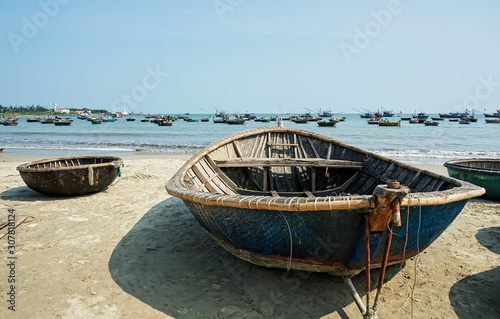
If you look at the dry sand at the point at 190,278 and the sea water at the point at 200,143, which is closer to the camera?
the dry sand at the point at 190,278

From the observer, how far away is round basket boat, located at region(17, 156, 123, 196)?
17.8 feet

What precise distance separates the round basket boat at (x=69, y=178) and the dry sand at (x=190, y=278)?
39.7 inches

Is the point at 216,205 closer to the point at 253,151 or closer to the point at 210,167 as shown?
the point at 210,167

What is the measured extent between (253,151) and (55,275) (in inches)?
158

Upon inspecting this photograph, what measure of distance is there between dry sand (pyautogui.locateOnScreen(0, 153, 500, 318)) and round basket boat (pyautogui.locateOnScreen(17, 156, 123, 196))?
1.01 meters

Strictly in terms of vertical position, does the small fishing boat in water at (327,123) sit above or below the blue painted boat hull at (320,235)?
above

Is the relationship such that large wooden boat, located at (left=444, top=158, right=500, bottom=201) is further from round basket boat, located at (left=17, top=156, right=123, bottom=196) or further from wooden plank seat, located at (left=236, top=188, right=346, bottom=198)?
round basket boat, located at (left=17, top=156, right=123, bottom=196)

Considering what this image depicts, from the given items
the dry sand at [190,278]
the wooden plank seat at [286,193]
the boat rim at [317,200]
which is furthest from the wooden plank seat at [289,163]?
the boat rim at [317,200]

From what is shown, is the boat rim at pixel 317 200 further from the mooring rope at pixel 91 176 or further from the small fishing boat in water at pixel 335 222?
the mooring rope at pixel 91 176

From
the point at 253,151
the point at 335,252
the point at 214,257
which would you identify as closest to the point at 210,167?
the point at 253,151

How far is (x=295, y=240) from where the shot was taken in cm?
239

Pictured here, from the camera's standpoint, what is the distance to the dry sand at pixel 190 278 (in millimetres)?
2596

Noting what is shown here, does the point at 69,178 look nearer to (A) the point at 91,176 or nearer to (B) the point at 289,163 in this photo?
(A) the point at 91,176

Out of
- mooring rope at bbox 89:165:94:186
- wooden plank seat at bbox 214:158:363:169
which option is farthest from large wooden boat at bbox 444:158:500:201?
mooring rope at bbox 89:165:94:186
